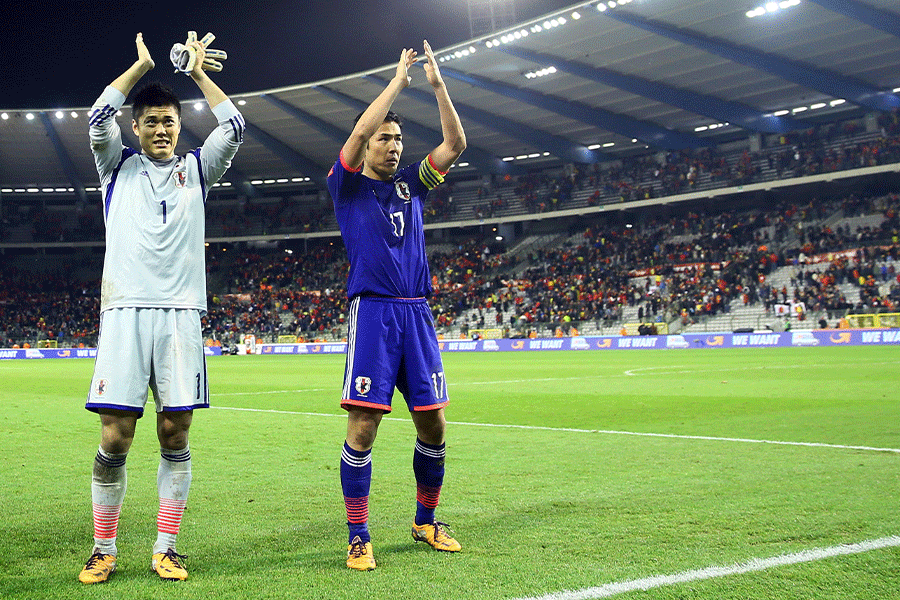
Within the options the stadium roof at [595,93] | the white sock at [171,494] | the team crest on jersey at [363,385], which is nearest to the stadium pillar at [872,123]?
the stadium roof at [595,93]

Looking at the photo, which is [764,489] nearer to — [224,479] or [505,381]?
[224,479]

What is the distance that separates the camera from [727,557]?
3781mm

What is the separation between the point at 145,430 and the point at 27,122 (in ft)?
152

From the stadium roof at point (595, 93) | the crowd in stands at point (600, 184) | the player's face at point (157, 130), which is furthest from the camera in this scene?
the crowd in stands at point (600, 184)

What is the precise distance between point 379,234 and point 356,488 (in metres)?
1.35

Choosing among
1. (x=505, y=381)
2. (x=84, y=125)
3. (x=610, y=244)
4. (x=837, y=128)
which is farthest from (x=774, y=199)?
(x=84, y=125)

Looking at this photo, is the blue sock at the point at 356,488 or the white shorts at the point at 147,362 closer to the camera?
the white shorts at the point at 147,362

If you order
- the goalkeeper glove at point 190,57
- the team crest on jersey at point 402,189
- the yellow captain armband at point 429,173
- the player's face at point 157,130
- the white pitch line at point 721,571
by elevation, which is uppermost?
the goalkeeper glove at point 190,57

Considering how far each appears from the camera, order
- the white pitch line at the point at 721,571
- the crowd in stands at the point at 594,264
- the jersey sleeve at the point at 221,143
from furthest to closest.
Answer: the crowd in stands at the point at 594,264 → the jersey sleeve at the point at 221,143 → the white pitch line at the point at 721,571

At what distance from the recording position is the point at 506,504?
524cm

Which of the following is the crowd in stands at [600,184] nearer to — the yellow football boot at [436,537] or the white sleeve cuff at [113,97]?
the yellow football boot at [436,537]

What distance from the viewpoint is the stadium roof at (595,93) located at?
110ft

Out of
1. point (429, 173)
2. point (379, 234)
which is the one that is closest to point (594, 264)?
point (429, 173)

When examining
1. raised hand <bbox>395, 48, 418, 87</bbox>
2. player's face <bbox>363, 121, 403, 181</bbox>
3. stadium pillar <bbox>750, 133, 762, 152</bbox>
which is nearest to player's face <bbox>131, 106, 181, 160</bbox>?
player's face <bbox>363, 121, 403, 181</bbox>
